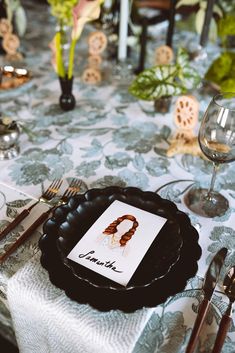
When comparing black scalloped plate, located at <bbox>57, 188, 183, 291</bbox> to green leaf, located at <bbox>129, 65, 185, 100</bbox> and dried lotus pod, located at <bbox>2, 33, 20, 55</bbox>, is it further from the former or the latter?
dried lotus pod, located at <bbox>2, 33, 20, 55</bbox>

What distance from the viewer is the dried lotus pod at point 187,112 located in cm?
92

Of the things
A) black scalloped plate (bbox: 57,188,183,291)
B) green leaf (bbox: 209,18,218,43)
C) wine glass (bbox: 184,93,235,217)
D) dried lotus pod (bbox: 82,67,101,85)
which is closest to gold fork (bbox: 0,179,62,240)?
Answer: black scalloped plate (bbox: 57,188,183,291)

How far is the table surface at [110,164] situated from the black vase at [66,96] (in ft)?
0.07

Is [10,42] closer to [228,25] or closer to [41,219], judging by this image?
[228,25]

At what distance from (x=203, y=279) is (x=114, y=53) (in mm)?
980

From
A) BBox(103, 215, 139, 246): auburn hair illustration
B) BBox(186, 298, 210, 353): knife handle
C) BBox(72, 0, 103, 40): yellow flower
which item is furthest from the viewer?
BBox(72, 0, 103, 40): yellow flower

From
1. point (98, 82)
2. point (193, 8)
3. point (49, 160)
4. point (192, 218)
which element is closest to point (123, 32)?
point (98, 82)

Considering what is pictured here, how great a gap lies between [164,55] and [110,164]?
1.76ft

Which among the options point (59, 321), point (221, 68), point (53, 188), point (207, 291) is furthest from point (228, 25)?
point (59, 321)

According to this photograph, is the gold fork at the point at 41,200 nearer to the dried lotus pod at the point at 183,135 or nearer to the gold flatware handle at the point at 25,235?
the gold flatware handle at the point at 25,235

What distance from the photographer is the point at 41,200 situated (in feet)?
2.49

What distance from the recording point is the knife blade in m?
0.51

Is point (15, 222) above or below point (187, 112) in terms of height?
Result: below

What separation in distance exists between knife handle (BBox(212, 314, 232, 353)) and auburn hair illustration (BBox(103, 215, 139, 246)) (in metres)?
0.20
